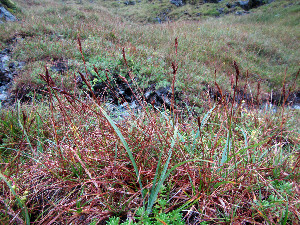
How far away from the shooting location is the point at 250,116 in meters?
3.04

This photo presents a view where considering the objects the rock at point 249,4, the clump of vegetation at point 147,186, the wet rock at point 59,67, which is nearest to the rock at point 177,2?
the rock at point 249,4

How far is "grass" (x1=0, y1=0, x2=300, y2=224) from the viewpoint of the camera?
3.92ft

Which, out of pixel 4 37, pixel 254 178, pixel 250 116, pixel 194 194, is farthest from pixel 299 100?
pixel 4 37

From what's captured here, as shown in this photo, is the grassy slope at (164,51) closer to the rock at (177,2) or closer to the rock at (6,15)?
the rock at (6,15)

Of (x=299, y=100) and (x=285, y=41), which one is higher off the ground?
(x=285, y=41)

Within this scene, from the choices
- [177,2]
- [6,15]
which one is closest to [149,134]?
[6,15]

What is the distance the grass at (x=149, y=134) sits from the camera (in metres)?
1.19

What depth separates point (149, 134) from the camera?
159 cm

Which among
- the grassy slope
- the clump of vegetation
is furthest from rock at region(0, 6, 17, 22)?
the clump of vegetation

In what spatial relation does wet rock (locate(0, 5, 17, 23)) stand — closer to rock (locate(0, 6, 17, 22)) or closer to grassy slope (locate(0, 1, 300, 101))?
rock (locate(0, 6, 17, 22))

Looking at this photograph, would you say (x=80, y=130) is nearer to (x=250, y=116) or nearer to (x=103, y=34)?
(x=250, y=116)

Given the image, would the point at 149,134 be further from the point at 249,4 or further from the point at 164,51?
the point at 249,4

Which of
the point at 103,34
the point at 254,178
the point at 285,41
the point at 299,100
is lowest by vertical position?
the point at 299,100

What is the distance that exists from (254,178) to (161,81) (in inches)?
126
